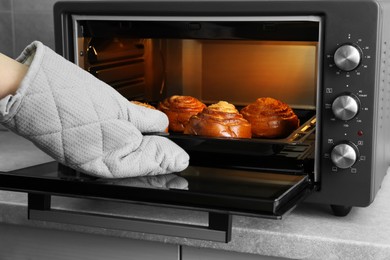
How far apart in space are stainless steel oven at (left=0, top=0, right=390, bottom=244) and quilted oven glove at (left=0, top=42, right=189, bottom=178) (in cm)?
3

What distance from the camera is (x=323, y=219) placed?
119 centimetres

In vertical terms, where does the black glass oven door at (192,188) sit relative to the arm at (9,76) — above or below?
below

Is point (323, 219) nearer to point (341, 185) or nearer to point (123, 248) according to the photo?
point (341, 185)

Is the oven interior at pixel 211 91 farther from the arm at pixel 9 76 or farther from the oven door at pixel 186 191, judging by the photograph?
the arm at pixel 9 76

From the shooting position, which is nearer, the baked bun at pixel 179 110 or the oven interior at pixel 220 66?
the oven interior at pixel 220 66

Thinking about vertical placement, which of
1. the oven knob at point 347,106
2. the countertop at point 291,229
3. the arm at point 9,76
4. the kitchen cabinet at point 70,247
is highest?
the arm at point 9,76

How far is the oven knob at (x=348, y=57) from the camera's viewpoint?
1.08m

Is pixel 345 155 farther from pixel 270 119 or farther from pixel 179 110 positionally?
pixel 179 110

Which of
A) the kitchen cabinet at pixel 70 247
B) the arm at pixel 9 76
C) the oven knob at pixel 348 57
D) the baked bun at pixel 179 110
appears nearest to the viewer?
the arm at pixel 9 76

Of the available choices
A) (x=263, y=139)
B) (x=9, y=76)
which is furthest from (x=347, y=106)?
(x=9, y=76)

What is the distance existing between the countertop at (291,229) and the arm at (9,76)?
386mm

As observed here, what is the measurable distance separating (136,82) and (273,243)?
522 millimetres

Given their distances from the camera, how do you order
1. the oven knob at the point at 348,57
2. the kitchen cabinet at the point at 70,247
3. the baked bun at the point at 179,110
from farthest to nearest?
the baked bun at the point at 179,110 < the kitchen cabinet at the point at 70,247 < the oven knob at the point at 348,57

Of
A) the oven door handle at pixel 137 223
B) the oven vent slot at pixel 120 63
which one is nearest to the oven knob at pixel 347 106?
the oven door handle at pixel 137 223
